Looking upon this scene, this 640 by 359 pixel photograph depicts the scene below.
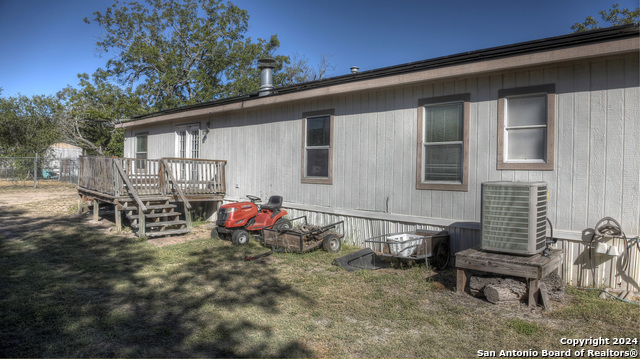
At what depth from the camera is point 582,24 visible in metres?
19.9

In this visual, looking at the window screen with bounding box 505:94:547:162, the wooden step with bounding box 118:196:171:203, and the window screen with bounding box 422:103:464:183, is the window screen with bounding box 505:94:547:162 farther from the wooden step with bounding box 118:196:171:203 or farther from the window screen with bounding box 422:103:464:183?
the wooden step with bounding box 118:196:171:203

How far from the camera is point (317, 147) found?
7887mm

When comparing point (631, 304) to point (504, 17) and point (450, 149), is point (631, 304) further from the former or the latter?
point (504, 17)

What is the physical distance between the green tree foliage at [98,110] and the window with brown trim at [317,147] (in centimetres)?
2043

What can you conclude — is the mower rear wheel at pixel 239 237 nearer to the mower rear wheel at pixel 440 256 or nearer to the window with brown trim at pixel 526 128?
the mower rear wheel at pixel 440 256

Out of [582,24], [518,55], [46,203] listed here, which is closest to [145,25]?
[46,203]

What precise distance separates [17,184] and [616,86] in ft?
81.9

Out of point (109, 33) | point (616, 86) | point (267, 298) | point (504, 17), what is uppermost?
point (109, 33)

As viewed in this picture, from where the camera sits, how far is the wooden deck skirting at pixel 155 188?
8336 millimetres

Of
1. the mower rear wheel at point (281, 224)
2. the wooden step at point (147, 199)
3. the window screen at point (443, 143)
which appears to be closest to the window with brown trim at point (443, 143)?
the window screen at point (443, 143)

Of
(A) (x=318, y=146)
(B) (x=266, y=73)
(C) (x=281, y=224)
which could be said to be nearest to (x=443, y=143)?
(A) (x=318, y=146)

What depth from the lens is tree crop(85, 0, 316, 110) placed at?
2722 cm

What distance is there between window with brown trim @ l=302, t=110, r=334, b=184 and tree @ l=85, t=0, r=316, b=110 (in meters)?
20.4

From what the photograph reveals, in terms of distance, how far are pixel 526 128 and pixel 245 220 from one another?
16.4 ft
